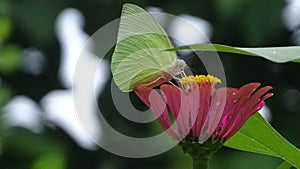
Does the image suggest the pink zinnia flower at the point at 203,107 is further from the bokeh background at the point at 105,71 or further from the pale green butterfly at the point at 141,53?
the bokeh background at the point at 105,71

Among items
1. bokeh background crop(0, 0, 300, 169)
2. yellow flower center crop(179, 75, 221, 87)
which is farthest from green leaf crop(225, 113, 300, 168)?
bokeh background crop(0, 0, 300, 169)

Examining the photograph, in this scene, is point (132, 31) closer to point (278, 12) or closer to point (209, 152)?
point (209, 152)

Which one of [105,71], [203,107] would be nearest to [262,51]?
[203,107]

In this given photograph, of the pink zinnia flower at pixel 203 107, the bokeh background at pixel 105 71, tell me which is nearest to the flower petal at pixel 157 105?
the pink zinnia flower at pixel 203 107

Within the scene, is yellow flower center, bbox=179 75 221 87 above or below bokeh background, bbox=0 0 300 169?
above

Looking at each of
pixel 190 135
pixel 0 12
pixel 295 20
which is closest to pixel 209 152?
pixel 190 135

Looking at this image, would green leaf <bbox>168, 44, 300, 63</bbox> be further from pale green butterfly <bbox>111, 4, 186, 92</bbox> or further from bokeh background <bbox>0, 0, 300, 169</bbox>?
bokeh background <bbox>0, 0, 300, 169</bbox>

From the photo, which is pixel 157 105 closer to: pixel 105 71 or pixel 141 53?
pixel 141 53
